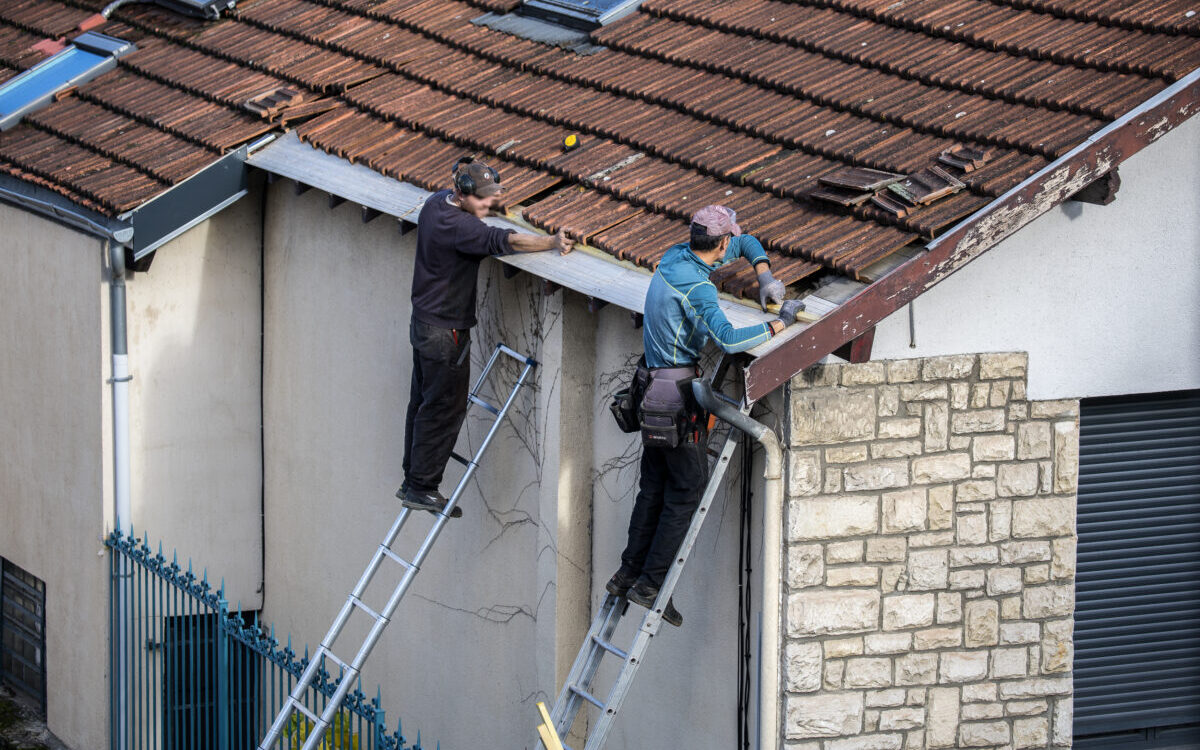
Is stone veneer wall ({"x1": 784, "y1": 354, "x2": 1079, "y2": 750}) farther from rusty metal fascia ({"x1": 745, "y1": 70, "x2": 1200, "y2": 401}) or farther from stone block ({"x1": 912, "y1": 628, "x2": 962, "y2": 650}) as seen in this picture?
rusty metal fascia ({"x1": 745, "y1": 70, "x2": 1200, "y2": 401})

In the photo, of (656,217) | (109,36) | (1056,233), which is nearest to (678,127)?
(656,217)

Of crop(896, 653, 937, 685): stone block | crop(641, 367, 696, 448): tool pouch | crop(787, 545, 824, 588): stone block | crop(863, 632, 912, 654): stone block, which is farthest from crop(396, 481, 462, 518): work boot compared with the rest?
crop(896, 653, 937, 685): stone block

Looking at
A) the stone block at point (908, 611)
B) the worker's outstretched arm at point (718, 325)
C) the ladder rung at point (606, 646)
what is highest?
→ the worker's outstretched arm at point (718, 325)

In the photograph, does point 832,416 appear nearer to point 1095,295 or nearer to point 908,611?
point 908,611

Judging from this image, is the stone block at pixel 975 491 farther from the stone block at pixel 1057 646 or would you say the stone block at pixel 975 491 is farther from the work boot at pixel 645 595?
the work boot at pixel 645 595

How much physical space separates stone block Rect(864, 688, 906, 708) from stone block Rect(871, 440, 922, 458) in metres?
1.06

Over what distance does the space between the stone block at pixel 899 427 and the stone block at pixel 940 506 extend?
278mm

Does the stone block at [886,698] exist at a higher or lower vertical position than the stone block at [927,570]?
lower

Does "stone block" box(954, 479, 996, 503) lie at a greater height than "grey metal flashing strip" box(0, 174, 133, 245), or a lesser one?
lesser

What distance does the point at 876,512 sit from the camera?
793cm

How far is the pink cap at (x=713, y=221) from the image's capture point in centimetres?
768

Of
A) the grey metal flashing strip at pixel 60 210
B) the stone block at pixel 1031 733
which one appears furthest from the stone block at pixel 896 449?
the grey metal flashing strip at pixel 60 210

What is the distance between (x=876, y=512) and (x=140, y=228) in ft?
17.0

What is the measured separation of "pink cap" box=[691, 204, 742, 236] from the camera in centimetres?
768
